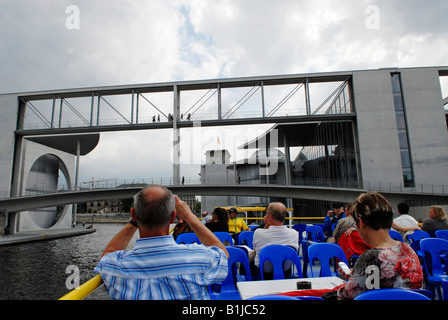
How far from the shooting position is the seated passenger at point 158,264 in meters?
1.74

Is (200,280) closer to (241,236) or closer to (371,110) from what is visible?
(241,236)

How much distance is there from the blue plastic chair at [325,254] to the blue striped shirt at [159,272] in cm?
292

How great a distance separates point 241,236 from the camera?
24.1 feet

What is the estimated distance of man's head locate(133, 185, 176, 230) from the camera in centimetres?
181

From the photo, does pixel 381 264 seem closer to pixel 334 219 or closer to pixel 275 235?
pixel 275 235

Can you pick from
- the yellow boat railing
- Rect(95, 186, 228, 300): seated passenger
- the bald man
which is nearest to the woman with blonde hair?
the bald man

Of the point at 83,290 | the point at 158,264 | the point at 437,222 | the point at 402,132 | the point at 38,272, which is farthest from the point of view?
the point at 402,132

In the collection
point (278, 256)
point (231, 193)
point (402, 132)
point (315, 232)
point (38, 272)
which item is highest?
point (402, 132)

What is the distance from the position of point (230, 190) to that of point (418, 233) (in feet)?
79.3

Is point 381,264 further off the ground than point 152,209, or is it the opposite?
point 152,209

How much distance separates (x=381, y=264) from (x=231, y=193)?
28.3 m

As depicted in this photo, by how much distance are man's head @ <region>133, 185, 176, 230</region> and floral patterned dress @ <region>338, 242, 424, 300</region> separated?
5.01 feet

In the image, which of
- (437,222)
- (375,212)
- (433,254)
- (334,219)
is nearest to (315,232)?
(334,219)

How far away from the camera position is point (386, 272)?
2.12 m
